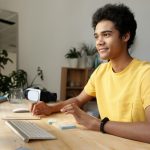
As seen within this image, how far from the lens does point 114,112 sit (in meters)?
1.46

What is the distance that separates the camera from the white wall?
3.91 m

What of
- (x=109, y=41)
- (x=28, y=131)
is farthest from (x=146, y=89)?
(x=28, y=131)

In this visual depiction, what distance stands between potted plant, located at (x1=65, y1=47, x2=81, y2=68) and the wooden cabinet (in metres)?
0.12

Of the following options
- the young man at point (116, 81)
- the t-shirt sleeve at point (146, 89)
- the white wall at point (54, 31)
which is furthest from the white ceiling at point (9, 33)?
the t-shirt sleeve at point (146, 89)

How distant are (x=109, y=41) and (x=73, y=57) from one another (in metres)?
2.53

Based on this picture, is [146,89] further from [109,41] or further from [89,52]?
[89,52]

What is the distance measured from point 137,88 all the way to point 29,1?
294 cm

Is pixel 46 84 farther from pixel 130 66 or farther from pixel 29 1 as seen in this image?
pixel 130 66

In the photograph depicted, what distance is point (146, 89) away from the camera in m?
1.28

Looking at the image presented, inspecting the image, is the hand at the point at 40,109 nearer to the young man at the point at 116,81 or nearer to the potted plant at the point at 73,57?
the young man at the point at 116,81

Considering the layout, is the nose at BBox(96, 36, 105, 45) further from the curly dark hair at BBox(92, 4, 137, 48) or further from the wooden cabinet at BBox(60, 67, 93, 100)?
the wooden cabinet at BBox(60, 67, 93, 100)

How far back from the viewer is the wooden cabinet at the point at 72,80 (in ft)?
13.3

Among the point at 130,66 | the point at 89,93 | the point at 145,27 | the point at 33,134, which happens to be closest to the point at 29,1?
the point at 145,27

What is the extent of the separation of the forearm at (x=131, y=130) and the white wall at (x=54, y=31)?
9.48ft
